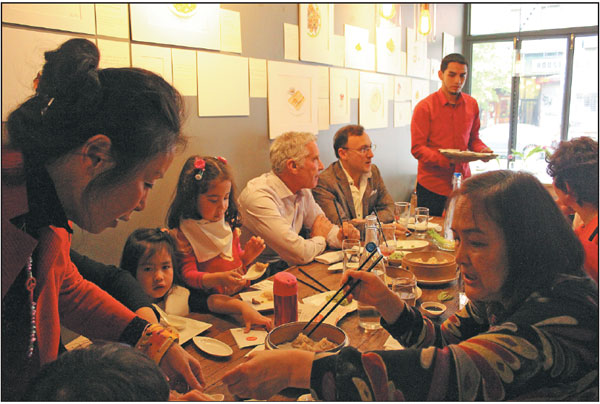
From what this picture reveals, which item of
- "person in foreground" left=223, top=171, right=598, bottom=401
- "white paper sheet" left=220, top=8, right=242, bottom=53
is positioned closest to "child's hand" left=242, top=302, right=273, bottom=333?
"person in foreground" left=223, top=171, right=598, bottom=401

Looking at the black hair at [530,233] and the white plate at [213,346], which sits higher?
the black hair at [530,233]

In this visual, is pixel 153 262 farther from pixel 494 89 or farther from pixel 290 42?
pixel 494 89

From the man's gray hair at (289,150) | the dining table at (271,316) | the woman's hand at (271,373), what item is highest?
the man's gray hair at (289,150)

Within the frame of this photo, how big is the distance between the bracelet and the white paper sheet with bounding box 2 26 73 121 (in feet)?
3.79

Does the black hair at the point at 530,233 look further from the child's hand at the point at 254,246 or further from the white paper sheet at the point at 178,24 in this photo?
the white paper sheet at the point at 178,24

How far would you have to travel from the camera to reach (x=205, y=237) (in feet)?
7.02

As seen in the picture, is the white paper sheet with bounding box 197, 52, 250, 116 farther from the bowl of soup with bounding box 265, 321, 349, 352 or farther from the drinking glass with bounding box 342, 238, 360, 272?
the bowl of soup with bounding box 265, 321, 349, 352

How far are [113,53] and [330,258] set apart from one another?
1.51 metres

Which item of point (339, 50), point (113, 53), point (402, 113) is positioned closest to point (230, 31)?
point (113, 53)

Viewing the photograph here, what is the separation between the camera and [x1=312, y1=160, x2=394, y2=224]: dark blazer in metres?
3.19

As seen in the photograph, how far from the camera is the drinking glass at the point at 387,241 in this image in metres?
2.10

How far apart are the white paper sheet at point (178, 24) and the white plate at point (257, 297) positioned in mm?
1524

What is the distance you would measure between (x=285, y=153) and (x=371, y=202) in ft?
3.17

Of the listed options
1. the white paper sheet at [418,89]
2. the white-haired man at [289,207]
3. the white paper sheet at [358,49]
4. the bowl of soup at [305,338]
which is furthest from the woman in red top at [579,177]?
the white paper sheet at [418,89]
